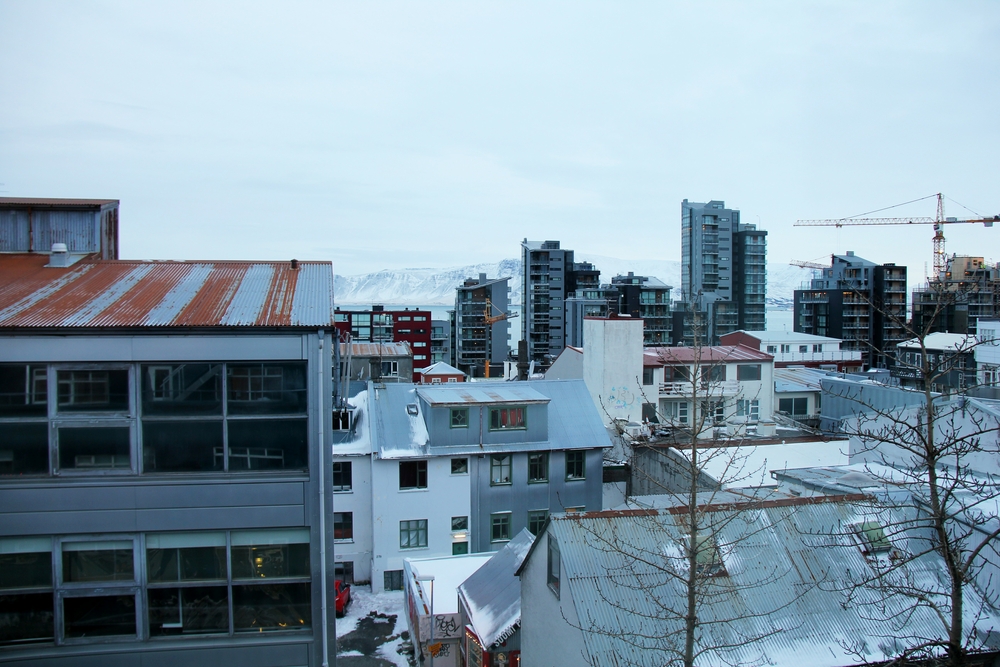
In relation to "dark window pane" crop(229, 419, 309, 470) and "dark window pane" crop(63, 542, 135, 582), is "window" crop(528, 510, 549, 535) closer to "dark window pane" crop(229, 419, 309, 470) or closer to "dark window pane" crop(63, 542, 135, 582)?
"dark window pane" crop(229, 419, 309, 470)

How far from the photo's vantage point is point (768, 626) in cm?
1210

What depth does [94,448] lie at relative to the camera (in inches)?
396

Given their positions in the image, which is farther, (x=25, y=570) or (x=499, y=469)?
(x=499, y=469)

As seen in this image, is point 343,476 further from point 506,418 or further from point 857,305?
point 857,305

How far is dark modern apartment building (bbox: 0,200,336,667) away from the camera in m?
9.90

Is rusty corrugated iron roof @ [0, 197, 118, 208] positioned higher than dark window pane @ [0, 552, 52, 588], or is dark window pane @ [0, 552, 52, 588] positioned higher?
rusty corrugated iron roof @ [0, 197, 118, 208]

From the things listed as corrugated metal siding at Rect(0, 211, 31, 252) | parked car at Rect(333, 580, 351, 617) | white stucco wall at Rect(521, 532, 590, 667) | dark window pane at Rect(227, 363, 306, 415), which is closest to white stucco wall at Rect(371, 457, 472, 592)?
parked car at Rect(333, 580, 351, 617)

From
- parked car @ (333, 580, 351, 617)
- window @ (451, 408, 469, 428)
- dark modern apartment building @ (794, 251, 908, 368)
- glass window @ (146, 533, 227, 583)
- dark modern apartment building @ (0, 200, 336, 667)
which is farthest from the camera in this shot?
dark modern apartment building @ (794, 251, 908, 368)

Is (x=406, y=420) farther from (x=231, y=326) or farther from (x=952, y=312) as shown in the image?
(x=952, y=312)

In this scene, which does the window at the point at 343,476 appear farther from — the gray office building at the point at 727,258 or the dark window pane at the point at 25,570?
the gray office building at the point at 727,258

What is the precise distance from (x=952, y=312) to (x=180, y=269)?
96038mm

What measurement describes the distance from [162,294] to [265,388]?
2586 mm

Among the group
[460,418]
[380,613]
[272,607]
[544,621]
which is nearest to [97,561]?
[272,607]

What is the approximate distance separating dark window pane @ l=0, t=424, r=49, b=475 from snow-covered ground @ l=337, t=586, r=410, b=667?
13.0 meters
